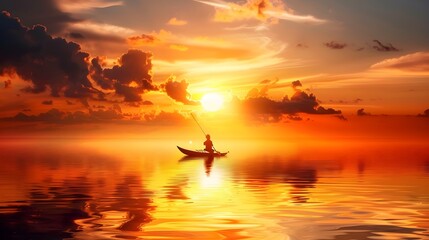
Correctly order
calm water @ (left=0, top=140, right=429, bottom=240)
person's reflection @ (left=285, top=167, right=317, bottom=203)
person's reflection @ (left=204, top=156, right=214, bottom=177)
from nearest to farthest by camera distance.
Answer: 1. calm water @ (left=0, top=140, right=429, bottom=240)
2. person's reflection @ (left=285, top=167, right=317, bottom=203)
3. person's reflection @ (left=204, top=156, right=214, bottom=177)

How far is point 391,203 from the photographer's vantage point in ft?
140

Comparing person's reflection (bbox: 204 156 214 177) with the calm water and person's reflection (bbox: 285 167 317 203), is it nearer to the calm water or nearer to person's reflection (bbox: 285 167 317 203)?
person's reflection (bbox: 285 167 317 203)

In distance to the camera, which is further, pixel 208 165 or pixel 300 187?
pixel 208 165

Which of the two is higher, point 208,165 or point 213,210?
point 208,165

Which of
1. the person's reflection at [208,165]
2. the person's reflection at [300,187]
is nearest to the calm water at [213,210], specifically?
the person's reflection at [300,187]

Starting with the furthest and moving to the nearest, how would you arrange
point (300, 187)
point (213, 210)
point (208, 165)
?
point (208, 165)
point (300, 187)
point (213, 210)

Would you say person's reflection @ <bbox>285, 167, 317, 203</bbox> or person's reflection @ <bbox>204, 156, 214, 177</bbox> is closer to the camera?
person's reflection @ <bbox>285, 167, 317, 203</bbox>

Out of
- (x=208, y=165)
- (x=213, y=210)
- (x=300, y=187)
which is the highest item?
(x=208, y=165)

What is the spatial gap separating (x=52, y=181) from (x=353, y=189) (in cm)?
2956

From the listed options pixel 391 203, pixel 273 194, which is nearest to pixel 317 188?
pixel 273 194

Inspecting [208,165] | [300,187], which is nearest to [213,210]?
[300,187]

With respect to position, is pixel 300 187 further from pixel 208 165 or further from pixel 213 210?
pixel 208 165

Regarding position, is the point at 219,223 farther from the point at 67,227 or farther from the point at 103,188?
the point at 103,188

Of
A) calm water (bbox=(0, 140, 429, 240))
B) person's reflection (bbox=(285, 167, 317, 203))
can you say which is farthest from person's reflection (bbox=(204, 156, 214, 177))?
calm water (bbox=(0, 140, 429, 240))
